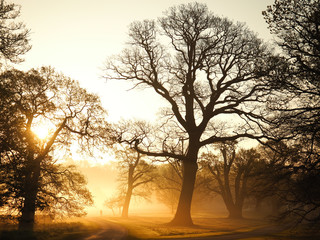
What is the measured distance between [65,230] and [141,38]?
17.6 m

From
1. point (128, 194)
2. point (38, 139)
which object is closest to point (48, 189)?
point (38, 139)

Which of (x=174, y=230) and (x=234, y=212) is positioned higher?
(x=174, y=230)

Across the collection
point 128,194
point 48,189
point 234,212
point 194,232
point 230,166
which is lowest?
point 234,212

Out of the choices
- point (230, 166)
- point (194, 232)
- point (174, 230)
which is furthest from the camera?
point (230, 166)

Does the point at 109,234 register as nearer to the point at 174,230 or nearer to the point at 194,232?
the point at 174,230

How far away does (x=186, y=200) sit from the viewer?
2367cm

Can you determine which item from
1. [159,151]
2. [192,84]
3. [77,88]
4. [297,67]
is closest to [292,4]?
[297,67]

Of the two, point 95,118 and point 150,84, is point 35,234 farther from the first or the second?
point 150,84

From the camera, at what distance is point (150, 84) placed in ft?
82.8

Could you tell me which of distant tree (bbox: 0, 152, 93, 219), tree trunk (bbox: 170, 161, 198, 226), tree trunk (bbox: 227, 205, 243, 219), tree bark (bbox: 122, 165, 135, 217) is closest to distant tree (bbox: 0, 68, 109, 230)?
distant tree (bbox: 0, 152, 93, 219)

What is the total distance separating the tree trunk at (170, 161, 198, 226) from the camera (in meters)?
23.2

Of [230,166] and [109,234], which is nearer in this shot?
[109,234]

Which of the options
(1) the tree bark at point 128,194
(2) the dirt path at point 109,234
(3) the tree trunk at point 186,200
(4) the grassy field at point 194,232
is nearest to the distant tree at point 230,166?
(1) the tree bark at point 128,194

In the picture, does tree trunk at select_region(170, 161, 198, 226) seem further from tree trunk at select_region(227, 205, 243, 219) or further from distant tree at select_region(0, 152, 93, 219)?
tree trunk at select_region(227, 205, 243, 219)
